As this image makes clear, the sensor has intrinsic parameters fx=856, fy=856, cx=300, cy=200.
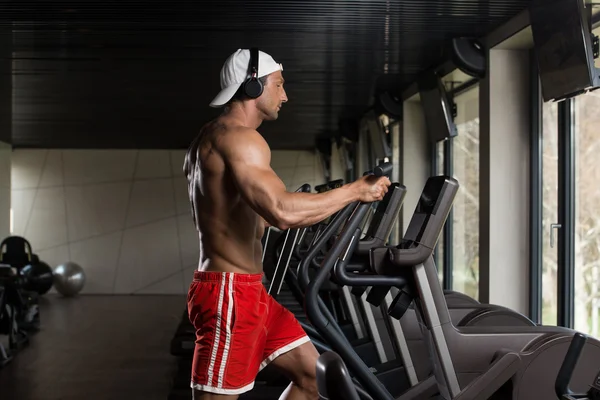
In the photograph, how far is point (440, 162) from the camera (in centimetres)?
828

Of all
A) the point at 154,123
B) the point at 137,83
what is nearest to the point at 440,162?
the point at 137,83

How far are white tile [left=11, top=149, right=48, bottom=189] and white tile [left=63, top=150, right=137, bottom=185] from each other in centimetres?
43

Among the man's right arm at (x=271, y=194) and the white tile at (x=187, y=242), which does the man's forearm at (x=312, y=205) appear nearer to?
the man's right arm at (x=271, y=194)

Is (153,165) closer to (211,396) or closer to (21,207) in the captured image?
(21,207)

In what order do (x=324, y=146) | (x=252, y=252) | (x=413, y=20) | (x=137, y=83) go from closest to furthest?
(x=252, y=252)
(x=413, y=20)
(x=137, y=83)
(x=324, y=146)

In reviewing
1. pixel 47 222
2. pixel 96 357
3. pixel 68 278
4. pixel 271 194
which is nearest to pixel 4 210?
pixel 68 278

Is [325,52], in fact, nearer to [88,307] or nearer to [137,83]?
[137,83]

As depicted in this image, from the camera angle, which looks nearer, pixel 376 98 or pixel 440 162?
pixel 440 162

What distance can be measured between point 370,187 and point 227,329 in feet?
2.15

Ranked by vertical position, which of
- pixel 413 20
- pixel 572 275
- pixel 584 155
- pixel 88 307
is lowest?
pixel 88 307

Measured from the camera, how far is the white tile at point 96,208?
1431 cm

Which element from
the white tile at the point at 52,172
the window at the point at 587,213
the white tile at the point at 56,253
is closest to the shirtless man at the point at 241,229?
the window at the point at 587,213

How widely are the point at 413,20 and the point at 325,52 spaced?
1.28 meters

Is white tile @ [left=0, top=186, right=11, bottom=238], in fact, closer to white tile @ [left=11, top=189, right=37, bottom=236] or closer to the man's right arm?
white tile @ [left=11, top=189, right=37, bottom=236]
